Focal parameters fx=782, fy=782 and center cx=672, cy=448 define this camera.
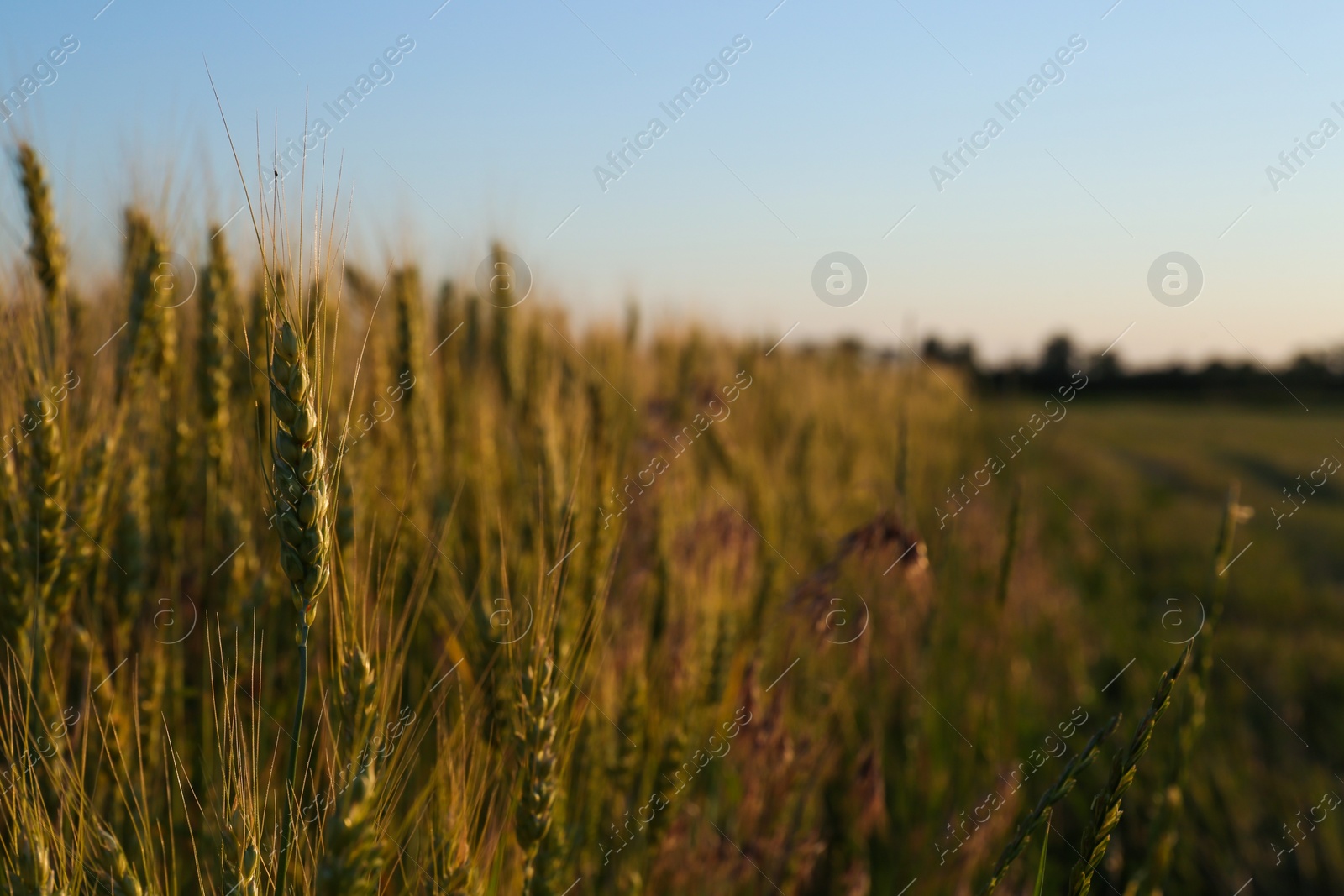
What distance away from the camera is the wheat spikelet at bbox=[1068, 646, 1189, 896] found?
2.87 feet

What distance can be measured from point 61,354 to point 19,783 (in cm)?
113

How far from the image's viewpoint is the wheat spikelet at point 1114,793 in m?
0.87

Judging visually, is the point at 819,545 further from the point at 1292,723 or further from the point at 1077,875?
the point at 1077,875

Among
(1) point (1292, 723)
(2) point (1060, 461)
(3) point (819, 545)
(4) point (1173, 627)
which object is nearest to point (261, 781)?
(3) point (819, 545)

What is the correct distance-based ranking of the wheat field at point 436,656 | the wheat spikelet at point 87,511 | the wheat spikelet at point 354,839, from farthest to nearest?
1. the wheat spikelet at point 87,511
2. the wheat field at point 436,656
3. the wheat spikelet at point 354,839

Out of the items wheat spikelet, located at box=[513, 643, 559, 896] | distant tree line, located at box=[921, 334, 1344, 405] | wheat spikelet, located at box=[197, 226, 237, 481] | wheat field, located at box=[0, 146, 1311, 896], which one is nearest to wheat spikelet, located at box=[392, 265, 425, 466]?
wheat field, located at box=[0, 146, 1311, 896]

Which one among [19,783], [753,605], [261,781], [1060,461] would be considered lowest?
[1060,461]

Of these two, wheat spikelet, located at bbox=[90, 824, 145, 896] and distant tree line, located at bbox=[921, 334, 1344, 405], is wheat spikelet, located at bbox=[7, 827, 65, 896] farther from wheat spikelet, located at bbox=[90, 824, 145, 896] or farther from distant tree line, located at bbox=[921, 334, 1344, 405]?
distant tree line, located at bbox=[921, 334, 1344, 405]

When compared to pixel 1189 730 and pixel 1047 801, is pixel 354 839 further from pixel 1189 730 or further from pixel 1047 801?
pixel 1189 730

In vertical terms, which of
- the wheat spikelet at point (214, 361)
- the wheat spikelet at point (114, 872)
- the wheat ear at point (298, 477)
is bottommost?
the wheat spikelet at point (114, 872)

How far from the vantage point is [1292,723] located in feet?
12.8

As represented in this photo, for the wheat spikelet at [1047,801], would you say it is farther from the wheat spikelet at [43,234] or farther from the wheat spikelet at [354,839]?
the wheat spikelet at [43,234]

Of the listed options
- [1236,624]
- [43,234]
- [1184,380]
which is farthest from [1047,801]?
[1184,380]

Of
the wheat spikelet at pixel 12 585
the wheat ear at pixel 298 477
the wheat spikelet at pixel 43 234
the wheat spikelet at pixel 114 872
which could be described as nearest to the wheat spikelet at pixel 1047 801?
the wheat ear at pixel 298 477
